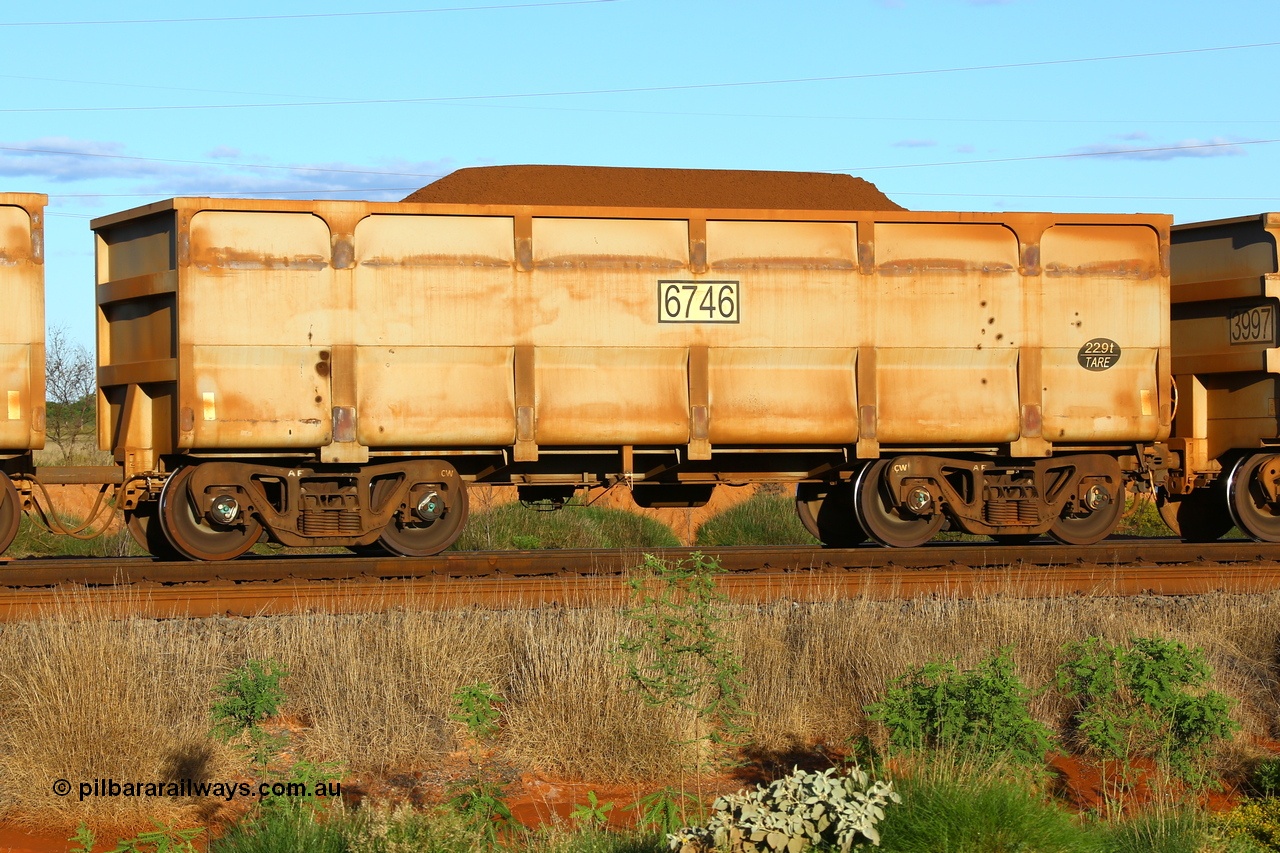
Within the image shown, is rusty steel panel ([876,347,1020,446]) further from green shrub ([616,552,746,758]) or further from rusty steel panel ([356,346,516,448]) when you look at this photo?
green shrub ([616,552,746,758])

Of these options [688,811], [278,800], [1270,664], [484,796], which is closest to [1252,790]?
[1270,664]

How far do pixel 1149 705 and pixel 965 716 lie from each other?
1225 mm

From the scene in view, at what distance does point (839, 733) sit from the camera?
7.41m

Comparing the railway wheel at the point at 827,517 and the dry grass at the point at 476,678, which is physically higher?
the railway wheel at the point at 827,517

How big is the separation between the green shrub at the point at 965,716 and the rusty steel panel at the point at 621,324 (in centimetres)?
496

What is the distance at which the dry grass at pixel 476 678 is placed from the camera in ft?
21.7

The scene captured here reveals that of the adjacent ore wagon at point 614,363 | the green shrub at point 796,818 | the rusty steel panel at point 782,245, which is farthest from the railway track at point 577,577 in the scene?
the green shrub at point 796,818

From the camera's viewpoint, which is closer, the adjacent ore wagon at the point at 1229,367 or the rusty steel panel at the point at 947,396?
the rusty steel panel at the point at 947,396

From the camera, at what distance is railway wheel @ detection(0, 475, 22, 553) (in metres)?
10.7

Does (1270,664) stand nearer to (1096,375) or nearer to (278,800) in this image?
(1096,375)

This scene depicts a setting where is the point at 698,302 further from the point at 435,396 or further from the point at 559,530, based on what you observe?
the point at 559,530

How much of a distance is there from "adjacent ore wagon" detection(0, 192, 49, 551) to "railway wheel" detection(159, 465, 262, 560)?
1214 millimetres

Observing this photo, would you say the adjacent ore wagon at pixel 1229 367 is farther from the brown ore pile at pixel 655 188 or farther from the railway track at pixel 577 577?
the brown ore pile at pixel 655 188

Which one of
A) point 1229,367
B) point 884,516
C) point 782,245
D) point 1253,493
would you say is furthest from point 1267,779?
point 1229,367
